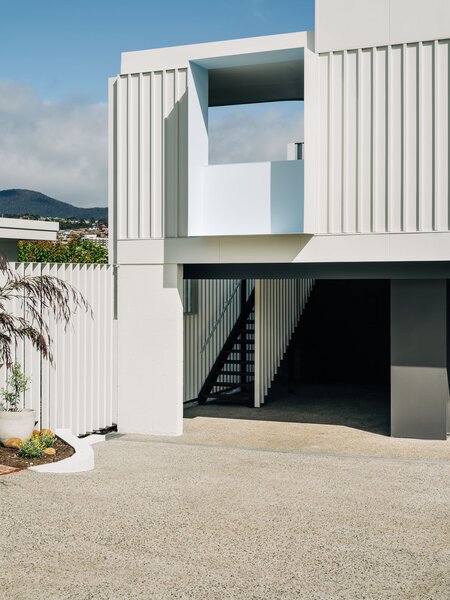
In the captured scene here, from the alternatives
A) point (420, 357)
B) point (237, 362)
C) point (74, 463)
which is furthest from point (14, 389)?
point (237, 362)

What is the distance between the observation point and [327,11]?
40.0ft

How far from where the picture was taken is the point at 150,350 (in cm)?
1311

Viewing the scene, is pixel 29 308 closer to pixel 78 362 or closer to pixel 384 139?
pixel 78 362

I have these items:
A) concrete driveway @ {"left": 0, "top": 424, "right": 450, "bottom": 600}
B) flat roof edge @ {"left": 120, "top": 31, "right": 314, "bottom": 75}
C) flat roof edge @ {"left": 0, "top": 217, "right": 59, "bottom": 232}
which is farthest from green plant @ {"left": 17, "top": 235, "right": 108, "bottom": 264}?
concrete driveway @ {"left": 0, "top": 424, "right": 450, "bottom": 600}

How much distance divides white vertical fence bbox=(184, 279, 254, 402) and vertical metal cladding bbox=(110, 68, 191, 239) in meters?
2.90

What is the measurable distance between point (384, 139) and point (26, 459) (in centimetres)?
663

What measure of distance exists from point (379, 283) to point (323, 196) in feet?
26.6

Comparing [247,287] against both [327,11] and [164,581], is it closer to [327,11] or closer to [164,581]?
[327,11]

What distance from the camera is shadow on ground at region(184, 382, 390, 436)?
567 inches

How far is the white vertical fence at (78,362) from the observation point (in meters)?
11.5

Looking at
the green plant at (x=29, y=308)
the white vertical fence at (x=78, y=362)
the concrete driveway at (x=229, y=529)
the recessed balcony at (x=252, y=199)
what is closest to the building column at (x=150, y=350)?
the white vertical fence at (x=78, y=362)

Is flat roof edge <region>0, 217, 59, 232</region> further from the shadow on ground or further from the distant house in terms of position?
the shadow on ground

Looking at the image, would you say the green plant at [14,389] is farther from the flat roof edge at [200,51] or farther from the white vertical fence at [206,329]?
the flat roof edge at [200,51]

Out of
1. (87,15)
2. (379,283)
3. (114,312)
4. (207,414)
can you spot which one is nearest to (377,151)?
(114,312)
